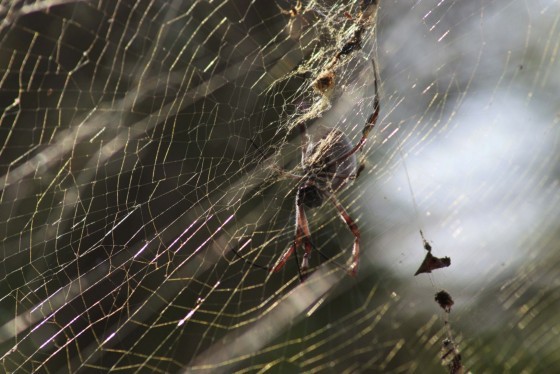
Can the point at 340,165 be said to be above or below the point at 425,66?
below

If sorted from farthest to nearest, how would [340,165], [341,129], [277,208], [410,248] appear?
[410,248]
[277,208]
[341,129]
[340,165]

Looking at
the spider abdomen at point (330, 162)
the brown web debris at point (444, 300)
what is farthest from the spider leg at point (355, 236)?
the brown web debris at point (444, 300)

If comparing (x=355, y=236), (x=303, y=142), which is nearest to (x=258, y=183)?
(x=303, y=142)

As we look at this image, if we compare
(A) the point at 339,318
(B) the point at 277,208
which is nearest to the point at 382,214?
(A) the point at 339,318

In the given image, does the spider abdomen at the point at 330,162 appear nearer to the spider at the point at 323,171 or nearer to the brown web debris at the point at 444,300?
the spider at the point at 323,171

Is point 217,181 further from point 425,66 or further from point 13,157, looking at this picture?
point 425,66

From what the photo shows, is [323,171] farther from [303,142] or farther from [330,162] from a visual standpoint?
[303,142]
